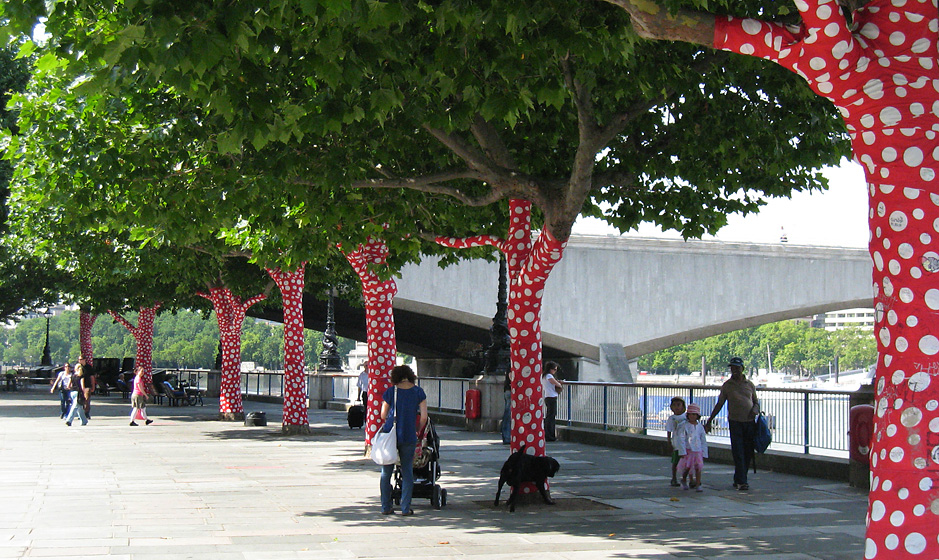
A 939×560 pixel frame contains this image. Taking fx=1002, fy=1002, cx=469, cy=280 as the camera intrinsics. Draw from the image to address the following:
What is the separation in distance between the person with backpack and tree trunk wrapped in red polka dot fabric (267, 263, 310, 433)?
6326 mm

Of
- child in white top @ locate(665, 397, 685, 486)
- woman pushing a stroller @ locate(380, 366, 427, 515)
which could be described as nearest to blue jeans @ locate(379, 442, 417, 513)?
woman pushing a stroller @ locate(380, 366, 427, 515)

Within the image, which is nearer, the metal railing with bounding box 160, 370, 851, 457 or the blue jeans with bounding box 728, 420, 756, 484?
the blue jeans with bounding box 728, 420, 756, 484

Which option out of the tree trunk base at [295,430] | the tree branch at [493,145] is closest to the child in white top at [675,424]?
the tree branch at [493,145]

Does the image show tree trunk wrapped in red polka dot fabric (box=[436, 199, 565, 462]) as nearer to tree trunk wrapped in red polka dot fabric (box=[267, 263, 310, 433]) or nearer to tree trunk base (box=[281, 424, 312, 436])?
tree trunk wrapped in red polka dot fabric (box=[267, 263, 310, 433])

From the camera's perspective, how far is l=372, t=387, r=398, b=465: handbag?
1095 centimetres

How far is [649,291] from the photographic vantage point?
48656 mm

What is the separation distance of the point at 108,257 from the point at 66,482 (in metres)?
12.3

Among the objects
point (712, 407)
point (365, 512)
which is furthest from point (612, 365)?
point (365, 512)

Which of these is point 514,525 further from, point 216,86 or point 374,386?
point 374,386

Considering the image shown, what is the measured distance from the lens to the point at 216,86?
27.7 ft

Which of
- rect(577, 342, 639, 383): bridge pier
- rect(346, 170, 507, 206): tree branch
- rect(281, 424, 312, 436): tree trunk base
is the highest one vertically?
rect(346, 170, 507, 206): tree branch

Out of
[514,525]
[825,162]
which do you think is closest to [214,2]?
[514,525]

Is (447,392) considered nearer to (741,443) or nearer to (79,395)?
→ (79,395)

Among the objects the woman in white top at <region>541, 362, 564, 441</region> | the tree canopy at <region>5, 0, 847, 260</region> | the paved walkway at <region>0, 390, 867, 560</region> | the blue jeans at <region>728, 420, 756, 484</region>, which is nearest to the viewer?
the tree canopy at <region>5, 0, 847, 260</region>
